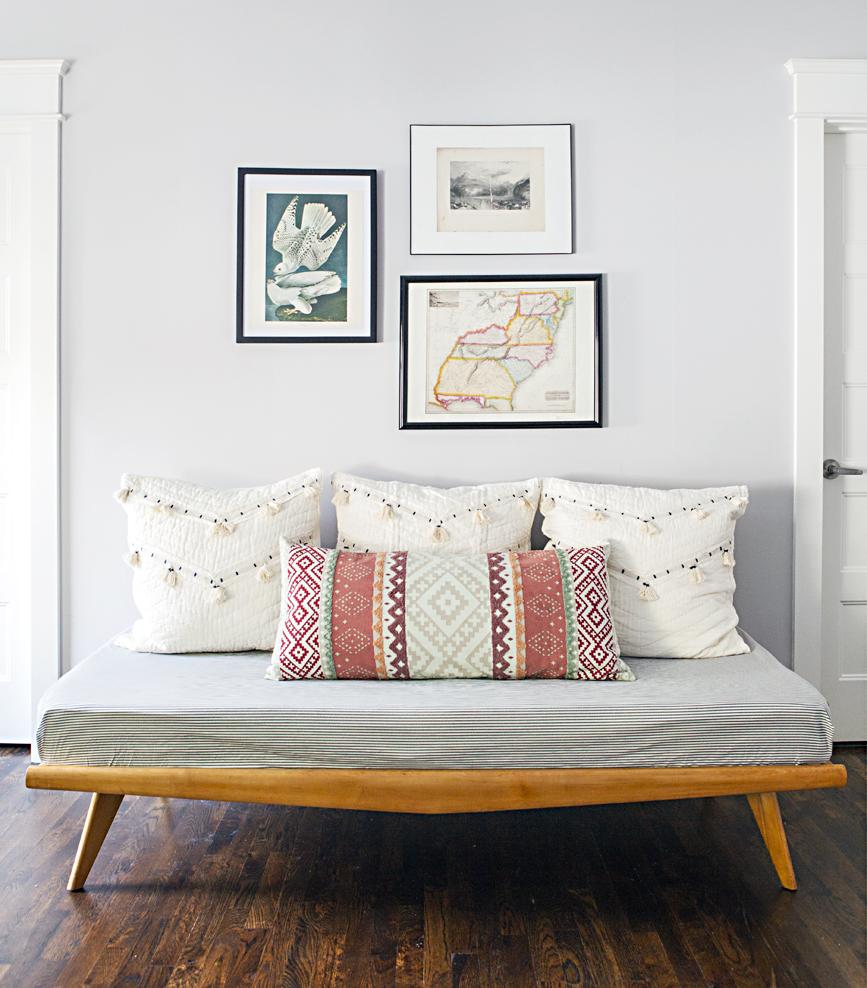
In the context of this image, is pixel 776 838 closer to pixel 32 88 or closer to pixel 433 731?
pixel 433 731

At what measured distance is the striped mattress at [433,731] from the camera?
195 cm

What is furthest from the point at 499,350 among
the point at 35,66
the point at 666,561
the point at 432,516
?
the point at 35,66

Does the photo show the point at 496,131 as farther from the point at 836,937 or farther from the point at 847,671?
the point at 836,937

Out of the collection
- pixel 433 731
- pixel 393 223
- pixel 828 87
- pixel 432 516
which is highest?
pixel 828 87

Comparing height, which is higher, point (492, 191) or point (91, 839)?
point (492, 191)

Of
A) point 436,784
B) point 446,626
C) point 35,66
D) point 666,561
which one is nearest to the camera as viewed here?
point 436,784

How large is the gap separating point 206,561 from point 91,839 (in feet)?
2.47

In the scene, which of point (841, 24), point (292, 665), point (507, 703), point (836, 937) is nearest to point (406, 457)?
point (292, 665)

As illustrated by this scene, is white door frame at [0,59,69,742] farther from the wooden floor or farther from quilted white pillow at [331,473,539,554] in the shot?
quilted white pillow at [331,473,539,554]

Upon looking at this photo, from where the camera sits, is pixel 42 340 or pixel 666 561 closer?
pixel 666 561

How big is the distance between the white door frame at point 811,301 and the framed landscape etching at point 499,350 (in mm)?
647

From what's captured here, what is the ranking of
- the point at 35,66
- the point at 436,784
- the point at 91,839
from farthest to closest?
the point at 35,66
the point at 91,839
the point at 436,784

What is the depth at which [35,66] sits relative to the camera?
8.91 ft

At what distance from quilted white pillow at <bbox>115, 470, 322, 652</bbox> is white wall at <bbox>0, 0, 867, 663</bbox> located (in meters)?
0.28
